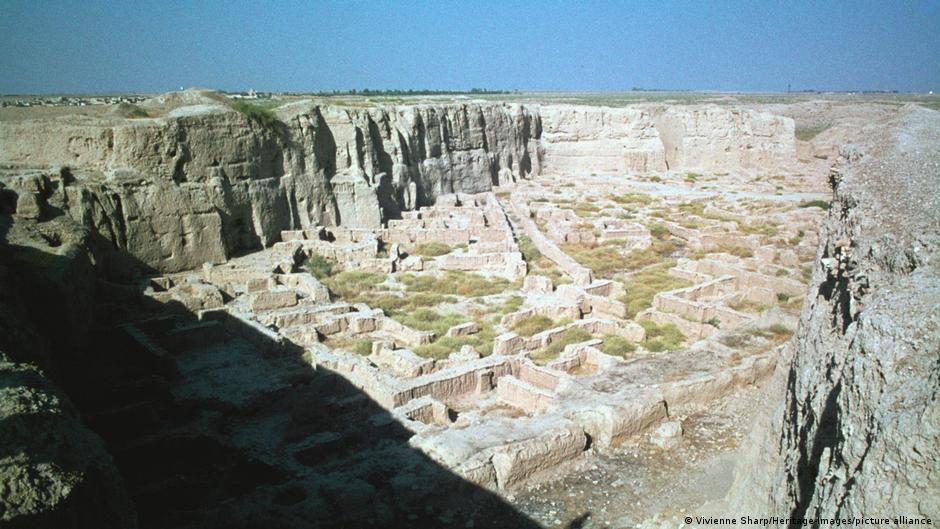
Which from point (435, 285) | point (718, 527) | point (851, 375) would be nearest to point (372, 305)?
point (435, 285)

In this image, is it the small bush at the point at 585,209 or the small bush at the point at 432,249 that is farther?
the small bush at the point at 585,209

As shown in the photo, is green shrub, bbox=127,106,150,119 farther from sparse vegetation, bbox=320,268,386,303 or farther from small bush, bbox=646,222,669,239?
small bush, bbox=646,222,669,239

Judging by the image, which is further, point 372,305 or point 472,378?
point 372,305

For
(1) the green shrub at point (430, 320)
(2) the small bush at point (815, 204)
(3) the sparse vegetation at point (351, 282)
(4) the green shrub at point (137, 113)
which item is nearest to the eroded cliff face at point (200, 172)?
(4) the green shrub at point (137, 113)

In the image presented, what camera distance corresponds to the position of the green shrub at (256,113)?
23.6 metres

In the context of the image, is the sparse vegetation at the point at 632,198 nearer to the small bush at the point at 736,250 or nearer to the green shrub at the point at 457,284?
Answer: the small bush at the point at 736,250

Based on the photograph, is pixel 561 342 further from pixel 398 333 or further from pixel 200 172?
pixel 200 172

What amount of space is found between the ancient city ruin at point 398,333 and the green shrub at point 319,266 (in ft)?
0.49

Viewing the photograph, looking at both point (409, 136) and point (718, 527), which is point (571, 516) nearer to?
point (718, 527)

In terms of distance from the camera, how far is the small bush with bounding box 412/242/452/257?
23.8 m

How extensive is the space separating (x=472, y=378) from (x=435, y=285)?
25.6ft

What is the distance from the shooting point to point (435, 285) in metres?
19.2

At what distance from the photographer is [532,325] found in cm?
1512

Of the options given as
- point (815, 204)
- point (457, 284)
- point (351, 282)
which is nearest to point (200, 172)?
point (351, 282)
